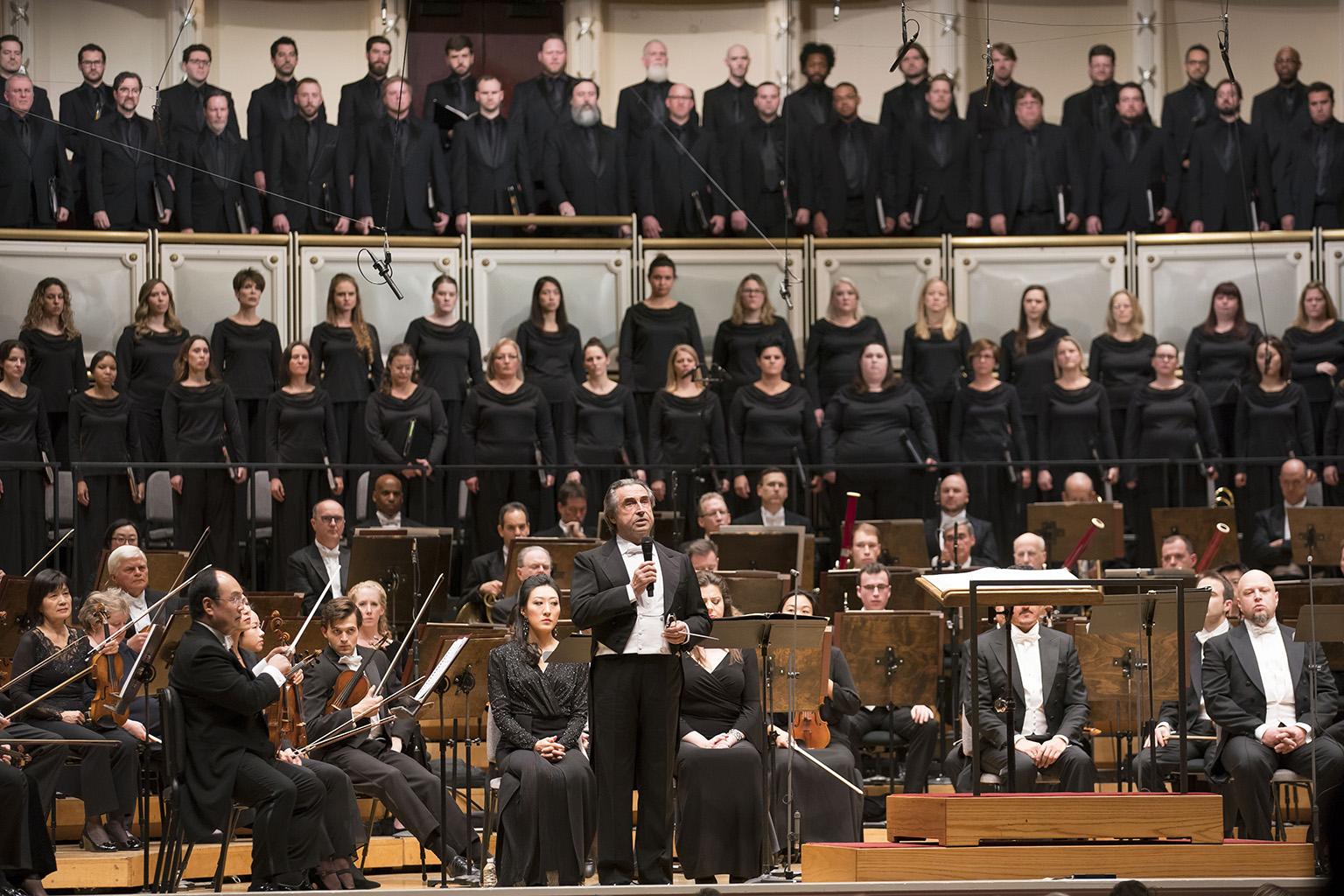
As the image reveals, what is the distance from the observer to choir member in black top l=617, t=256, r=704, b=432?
11.6 meters

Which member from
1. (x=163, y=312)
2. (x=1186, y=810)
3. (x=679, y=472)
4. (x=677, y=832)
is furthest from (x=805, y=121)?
(x=1186, y=810)

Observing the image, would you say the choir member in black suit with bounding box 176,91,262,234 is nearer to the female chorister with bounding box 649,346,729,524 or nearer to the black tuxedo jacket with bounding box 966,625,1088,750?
the female chorister with bounding box 649,346,729,524

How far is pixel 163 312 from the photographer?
36.8ft

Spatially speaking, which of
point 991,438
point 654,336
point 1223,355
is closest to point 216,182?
point 654,336

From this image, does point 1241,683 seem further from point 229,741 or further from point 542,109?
point 542,109

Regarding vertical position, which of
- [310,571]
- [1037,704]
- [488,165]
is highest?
[488,165]

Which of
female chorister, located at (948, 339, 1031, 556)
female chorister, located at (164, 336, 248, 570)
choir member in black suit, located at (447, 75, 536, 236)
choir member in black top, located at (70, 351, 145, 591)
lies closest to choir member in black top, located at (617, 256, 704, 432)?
choir member in black suit, located at (447, 75, 536, 236)

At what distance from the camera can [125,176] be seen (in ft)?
40.1

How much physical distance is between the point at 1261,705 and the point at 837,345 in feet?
13.7

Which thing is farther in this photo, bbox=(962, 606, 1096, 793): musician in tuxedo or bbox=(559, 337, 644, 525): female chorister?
bbox=(559, 337, 644, 525): female chorister

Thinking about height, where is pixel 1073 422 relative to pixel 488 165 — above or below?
below

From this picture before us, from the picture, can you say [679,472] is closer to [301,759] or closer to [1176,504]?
[1176,504]

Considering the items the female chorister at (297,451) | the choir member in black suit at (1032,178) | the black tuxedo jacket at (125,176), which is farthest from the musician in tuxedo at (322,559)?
the choir member in black suit at (1032,178)

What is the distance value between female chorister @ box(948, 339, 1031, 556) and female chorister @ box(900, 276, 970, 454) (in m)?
0.48
